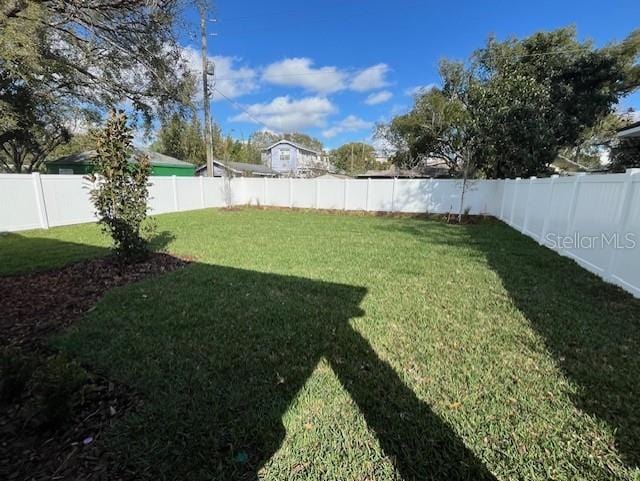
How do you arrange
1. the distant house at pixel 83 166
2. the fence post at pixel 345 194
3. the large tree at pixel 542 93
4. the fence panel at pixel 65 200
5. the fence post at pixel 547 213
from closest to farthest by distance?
the fence post at pixel 547 213 → the fence panel at pixel 65 200 → the large tree at pixel 542 93 → the fence post at pixel 345 194 → the distant house at pixel 83 166

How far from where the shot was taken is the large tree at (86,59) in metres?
7.71

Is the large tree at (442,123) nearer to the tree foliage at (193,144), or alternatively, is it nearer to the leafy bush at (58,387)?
the tree foliage at (193,144)

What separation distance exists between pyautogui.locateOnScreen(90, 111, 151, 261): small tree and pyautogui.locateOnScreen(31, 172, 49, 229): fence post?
5.94 meters

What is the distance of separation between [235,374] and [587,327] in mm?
3418

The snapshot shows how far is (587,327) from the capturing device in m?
3.22

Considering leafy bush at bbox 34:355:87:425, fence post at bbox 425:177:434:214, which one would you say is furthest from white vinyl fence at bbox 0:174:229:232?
fence post at bbox 425:177:434:214

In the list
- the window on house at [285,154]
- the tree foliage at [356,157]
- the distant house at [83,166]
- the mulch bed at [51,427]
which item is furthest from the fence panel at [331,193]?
the tree foliage at [356,157]

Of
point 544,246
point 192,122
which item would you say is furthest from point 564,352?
point 192,122

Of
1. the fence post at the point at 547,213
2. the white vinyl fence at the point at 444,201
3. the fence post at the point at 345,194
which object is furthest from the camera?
the fence post at the point at 345,194

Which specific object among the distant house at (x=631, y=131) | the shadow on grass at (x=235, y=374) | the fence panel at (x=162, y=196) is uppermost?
the distant house at (x=631, y=131)

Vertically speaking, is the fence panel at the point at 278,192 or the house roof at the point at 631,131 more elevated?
the house roof at the point at 631,131

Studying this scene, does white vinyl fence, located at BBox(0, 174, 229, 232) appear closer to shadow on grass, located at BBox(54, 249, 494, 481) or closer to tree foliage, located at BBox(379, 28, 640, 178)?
shadow on grass, located at BBox(54, 249, 494, 481)

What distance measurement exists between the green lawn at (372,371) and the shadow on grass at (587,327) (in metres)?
0.02

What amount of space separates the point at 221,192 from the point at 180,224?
266 inches
